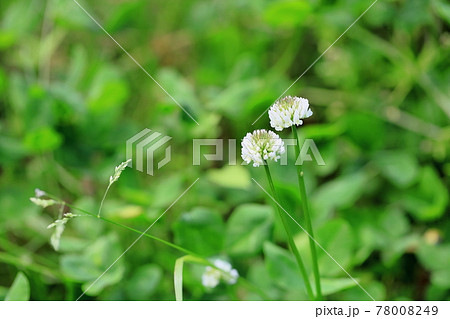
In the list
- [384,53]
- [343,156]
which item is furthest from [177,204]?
[384,53]

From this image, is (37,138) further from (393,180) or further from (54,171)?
(393,180)

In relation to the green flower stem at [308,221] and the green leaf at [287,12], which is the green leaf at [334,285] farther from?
the green leaf at [287,12]

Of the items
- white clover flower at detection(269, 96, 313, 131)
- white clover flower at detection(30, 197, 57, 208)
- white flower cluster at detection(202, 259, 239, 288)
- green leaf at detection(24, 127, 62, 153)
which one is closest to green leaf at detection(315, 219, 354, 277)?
white flower cluster at detection(202, 259, 239, 288)

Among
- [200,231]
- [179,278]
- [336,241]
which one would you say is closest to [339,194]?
[336,241]

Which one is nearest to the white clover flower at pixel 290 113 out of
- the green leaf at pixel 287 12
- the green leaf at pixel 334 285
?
the green leaf at pixel 334 285

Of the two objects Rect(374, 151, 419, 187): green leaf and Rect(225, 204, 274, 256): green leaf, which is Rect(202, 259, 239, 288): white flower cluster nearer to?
Rect(225, 204, 274, 256): green leaf

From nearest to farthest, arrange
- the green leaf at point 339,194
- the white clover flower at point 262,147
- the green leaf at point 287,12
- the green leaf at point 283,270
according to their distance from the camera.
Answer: the white clover flower at point 262,147, the green leaf at point 283,270, the green leaf at point 339,194, the green leaf at point 287,12
